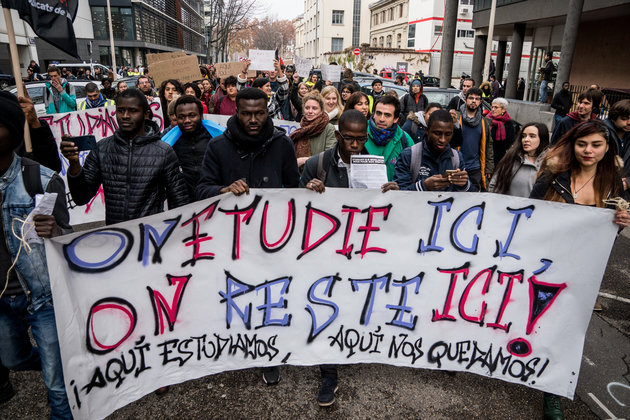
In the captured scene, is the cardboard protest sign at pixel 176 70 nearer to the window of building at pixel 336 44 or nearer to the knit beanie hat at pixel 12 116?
the knit beanie hat at pixel 12 116

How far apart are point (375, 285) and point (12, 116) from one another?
204 centimetres

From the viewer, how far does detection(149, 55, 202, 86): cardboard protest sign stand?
7.34 metres

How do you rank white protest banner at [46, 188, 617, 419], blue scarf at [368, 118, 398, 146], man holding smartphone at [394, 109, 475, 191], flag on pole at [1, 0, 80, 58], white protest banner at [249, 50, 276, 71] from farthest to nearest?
1. white protest banner at [249, 50, 276, 71]
2. blue scarf at [368, 118, 398, 146]
3. flag on pole at [1, 0, 80, 58]
4. man holding smartphone at [394, 109, 475, 191]
5. white protest banner at [46, 188, 617, 419]

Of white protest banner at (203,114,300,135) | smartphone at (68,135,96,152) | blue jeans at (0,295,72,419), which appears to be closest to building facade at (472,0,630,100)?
white protest banner at (203,114,300,135)

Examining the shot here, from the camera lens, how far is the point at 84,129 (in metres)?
5.48

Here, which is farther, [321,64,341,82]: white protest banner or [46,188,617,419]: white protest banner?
[321,64,341,82]: white protest banner

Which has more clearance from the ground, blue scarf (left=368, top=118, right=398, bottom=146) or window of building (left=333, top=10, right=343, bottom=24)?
window of building (left=333, top=10, right=343, bottom=24)

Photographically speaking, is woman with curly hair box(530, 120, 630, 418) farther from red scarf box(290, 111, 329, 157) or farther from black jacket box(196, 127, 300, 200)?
red scarf box(290, 111, 329, 157)

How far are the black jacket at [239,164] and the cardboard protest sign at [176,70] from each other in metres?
5.25

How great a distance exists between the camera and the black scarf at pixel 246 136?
278 cm

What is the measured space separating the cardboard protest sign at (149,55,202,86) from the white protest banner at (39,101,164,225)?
5.98 ft

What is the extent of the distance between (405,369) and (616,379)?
1400mm

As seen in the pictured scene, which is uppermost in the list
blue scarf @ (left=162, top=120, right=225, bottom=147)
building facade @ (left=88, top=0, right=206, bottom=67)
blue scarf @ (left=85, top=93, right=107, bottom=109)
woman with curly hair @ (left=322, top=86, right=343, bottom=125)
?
building facade @ (left=88, top=0, right=206, bottom=67)

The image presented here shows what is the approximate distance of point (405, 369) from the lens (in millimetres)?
3008
